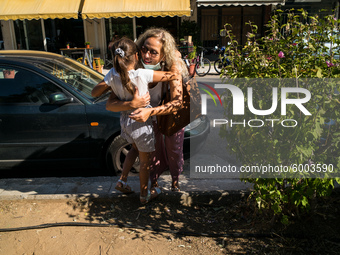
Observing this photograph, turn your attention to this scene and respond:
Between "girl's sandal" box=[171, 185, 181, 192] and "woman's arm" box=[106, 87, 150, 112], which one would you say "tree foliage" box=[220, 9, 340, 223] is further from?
"girl's sandal" box=[171, 185, 181, 192]

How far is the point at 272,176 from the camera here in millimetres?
2613

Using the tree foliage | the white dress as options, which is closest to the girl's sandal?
the white dress

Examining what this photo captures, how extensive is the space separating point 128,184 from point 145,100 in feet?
3.84

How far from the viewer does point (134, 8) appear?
50.1 ft

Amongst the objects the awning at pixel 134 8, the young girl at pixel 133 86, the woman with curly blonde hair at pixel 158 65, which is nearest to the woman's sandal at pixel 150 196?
the young girl at pixel 133 86

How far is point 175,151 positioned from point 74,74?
2.09 metres

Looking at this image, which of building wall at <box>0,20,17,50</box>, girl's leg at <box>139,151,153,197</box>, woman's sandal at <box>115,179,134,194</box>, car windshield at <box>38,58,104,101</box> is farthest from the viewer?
building wall at <box>0,20,17,50</box>

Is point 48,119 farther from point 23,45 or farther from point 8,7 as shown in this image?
point 23,45

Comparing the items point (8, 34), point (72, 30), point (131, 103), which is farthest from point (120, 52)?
point (8, 34)

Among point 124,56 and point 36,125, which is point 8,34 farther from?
point 124,56

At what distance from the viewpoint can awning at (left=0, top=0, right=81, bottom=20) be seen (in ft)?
50.3

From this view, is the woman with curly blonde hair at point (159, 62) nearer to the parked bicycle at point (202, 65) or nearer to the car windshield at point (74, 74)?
the car windshield at point (74, 74)

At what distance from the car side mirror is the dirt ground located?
1190 millimetres

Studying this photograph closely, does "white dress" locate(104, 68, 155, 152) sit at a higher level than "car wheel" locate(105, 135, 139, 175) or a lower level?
higher
